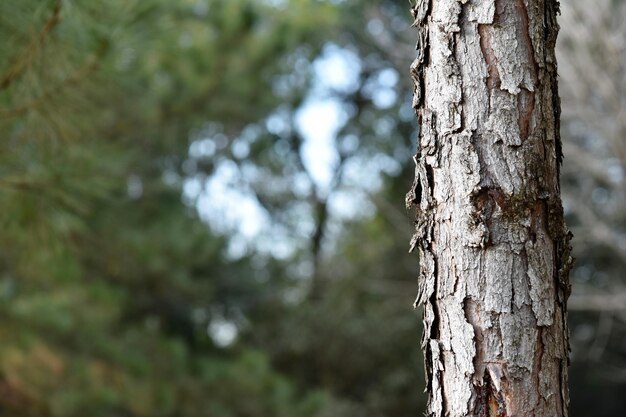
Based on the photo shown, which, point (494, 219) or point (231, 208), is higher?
point (231, 208)

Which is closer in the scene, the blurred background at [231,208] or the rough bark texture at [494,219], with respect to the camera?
the rough bark texture at [494,219]

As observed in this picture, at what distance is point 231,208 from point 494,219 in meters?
8.39

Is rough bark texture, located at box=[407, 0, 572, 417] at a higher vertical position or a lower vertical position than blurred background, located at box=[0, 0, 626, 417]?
lower

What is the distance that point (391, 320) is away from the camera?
26.3 ft

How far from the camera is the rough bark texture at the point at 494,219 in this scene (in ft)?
3.62

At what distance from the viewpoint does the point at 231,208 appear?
371 inches

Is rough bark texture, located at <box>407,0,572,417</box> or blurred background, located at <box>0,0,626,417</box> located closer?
rough bark texture, located at <box>407,0,572,417</box>

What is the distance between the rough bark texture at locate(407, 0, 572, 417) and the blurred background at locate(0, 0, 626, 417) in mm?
317

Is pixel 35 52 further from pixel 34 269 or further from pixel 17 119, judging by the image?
pixel 34 269

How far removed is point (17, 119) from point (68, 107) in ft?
0.56

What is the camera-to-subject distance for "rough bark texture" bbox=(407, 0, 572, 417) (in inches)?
43.5

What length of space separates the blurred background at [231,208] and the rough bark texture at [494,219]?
12.5 inches

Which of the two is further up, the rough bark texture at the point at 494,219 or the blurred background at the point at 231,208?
the blurred background at the point at 231,208

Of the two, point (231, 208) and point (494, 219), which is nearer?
point (494, 219)
